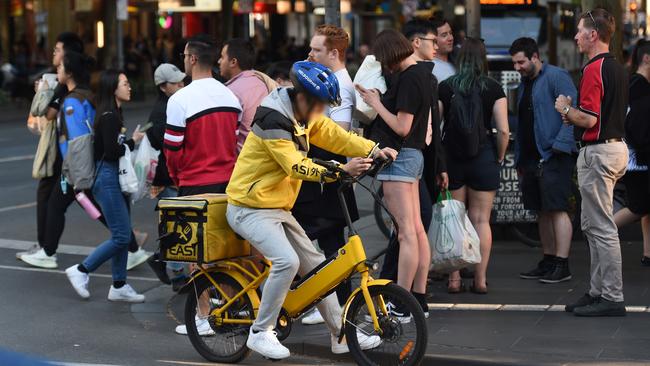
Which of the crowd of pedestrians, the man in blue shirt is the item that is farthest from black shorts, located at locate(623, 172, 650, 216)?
the man in blue shirt

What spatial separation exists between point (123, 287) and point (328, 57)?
8.34 feet

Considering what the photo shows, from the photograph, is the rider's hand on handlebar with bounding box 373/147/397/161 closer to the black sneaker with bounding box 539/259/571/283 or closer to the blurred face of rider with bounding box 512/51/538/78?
the blurred face of rider with bounding box 512/51/538/78

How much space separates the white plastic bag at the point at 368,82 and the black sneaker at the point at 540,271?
2265 mm

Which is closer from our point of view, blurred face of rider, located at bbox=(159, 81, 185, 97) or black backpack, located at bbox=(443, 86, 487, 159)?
black backpack, located at bbox=(443, 86, 487, 159)

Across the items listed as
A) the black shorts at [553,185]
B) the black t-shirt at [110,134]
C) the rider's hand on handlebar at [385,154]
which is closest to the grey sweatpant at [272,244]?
the rider's hand on handlebar at [385,154]

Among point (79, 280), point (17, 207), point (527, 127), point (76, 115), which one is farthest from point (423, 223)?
point (17, 207)

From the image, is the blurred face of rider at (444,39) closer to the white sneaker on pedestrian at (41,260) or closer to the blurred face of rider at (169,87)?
the blurred face of rider at (169,87)

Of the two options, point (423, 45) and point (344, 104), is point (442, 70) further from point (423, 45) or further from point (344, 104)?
point (344, 104)

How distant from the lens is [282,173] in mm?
7074

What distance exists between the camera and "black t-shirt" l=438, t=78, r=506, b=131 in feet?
29.8

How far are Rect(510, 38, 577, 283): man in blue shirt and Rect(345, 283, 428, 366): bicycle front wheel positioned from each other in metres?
2.93

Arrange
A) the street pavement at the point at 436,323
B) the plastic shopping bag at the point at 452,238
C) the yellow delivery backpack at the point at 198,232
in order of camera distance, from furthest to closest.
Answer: the plastic shopping bag at the point at 452,238, the street pavement at the point at 436,323, the yellow delivery backpack at the point at 198,232

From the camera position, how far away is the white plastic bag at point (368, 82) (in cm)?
830

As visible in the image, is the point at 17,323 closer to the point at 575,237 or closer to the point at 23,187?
the point at 575,237
